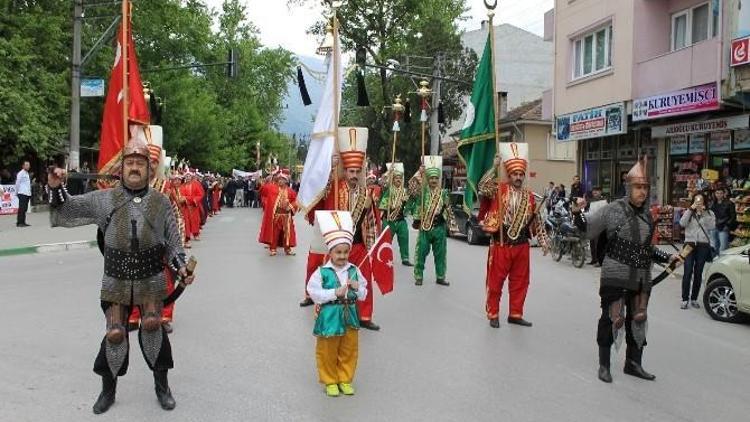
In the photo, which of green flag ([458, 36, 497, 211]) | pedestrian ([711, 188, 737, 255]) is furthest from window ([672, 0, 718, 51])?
green flag ([458, 36, 497, 211])

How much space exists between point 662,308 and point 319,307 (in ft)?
21.8

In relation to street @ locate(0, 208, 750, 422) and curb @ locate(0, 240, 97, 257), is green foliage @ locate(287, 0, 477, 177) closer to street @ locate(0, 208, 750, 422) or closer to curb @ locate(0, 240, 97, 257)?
curb @ locate(0, 240, 97, 257)

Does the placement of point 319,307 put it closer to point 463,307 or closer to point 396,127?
point 463,307

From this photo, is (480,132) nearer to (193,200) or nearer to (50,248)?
(193,200)

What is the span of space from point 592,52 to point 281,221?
1167 centimetres

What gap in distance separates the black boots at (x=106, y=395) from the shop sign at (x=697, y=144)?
16.4 metres

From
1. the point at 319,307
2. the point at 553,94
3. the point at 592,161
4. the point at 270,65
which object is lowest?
the point at 319,307

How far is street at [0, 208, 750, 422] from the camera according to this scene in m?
5.51

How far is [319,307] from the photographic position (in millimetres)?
5797

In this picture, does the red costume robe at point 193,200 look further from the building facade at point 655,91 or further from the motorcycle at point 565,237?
the building facade at point 655,91

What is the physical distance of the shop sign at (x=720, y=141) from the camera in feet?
57.3

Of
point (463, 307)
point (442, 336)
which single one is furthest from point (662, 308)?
point (442, 336)

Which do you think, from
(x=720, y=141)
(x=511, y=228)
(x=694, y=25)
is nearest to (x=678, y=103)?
(x=720, y=141)

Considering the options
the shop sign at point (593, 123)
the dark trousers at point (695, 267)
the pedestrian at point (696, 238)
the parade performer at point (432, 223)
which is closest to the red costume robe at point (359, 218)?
the parade performer at point (432, 223)
